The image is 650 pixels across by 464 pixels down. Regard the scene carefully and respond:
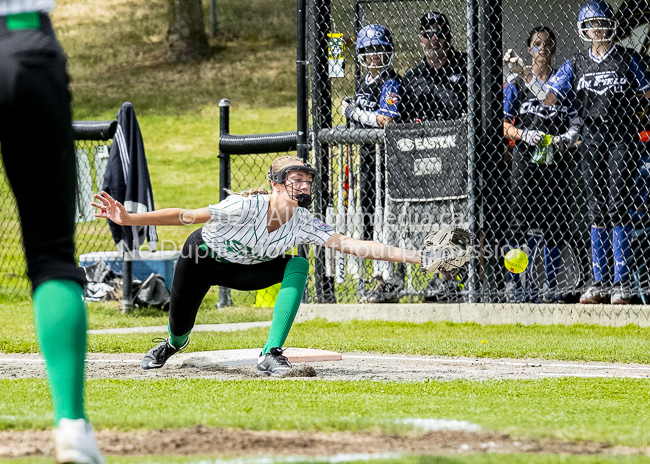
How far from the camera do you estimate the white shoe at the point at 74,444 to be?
7.65 feet

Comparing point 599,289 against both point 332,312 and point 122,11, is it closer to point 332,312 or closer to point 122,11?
point 332,312

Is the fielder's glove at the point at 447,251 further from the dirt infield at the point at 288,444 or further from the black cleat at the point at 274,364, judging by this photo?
the dirt infield at the point at 288,444

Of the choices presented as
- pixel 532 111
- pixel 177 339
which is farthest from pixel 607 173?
pixel 177 339

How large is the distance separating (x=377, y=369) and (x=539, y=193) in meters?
3.02

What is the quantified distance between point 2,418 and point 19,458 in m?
0.67

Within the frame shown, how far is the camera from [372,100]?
8656 mm

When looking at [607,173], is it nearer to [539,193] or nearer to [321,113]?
[539,193]

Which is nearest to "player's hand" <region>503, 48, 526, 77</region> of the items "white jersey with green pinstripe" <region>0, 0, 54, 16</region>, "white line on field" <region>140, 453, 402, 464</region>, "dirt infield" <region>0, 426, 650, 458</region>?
"dirt infield" <region>0, 426, 650, 458</region>

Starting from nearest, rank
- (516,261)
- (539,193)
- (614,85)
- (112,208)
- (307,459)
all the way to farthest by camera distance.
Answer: (307,459)
(112,208)
(614,85)
(516,261)
(539,193)

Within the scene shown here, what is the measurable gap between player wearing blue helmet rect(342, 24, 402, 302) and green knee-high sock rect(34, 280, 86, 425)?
20.0ft

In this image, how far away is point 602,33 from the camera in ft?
25.4

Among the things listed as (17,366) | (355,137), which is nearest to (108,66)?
(355,137)

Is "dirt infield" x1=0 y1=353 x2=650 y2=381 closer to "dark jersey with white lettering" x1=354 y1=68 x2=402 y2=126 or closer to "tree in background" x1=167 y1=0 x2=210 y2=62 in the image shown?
"dark jersey with white lettering" x1=354 y1=68 x2=402 y2=126

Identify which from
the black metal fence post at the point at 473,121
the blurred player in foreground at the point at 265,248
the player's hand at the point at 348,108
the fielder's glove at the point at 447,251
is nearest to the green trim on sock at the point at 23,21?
the blurred player in foreground at the point at 265,248
